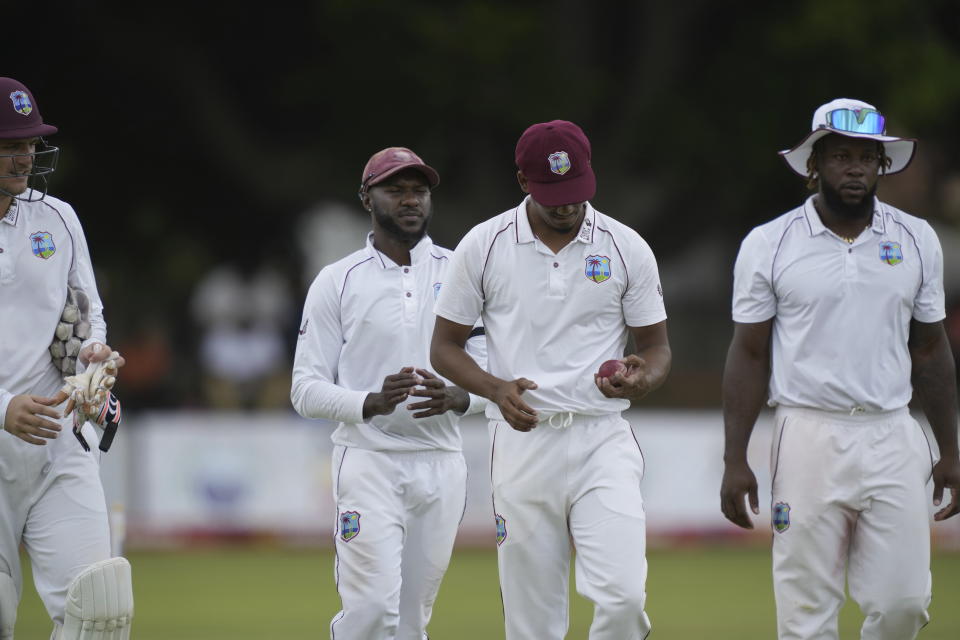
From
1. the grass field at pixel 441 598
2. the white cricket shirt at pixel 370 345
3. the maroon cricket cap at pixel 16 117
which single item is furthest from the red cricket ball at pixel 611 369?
the grass field at pixel 441 598

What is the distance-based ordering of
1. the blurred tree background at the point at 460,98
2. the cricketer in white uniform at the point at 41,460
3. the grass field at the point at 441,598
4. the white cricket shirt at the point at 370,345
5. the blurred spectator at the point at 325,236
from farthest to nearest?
the blurred spectator at the point at 325,236 < the blurred tree background at the point at 460,98 < the grass field at the point at 441,598 < the white cricket shirt at the point at 370,345 < the cricketer in white uniform at the point at 41,460

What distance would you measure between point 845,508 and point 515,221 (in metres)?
1.68

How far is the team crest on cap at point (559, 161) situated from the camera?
5965mm

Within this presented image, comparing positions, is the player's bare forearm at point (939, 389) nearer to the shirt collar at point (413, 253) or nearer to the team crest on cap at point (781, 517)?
the team crest on cap at point (781, 517)

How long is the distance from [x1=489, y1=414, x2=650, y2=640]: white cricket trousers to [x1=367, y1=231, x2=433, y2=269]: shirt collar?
1006 mm

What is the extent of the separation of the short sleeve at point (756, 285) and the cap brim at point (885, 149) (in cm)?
37

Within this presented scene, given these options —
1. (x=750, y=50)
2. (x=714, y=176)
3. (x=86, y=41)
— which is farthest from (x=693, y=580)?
(x=86, y=41)

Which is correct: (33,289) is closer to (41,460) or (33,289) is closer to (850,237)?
(41,460)

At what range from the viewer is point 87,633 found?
5.77 m

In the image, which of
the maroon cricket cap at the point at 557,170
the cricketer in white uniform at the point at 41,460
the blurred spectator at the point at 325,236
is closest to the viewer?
the cricketer in white uniform at the point at 41,460

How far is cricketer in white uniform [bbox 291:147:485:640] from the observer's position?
6422 millimetres

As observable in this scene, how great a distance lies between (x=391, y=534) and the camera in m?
6.48

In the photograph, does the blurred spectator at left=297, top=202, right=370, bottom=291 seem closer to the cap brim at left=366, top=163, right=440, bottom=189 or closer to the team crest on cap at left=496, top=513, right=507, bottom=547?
the cap brim at left=366, top=163, right=440, bottom=189

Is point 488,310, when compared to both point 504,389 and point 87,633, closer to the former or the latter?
point 504,389
